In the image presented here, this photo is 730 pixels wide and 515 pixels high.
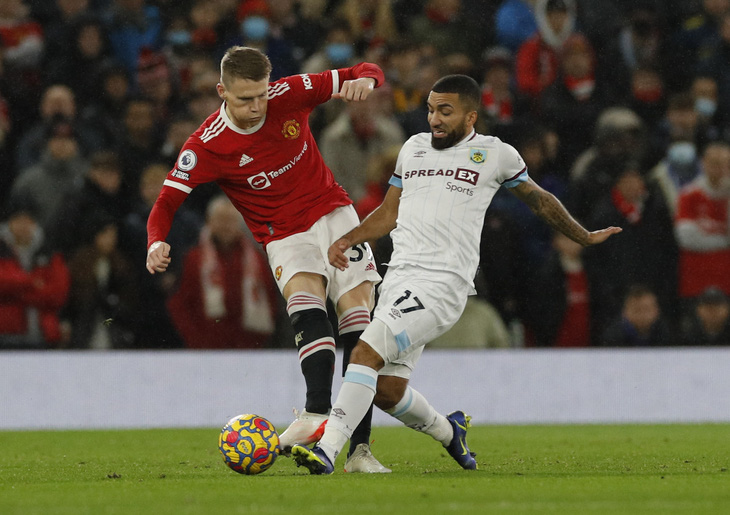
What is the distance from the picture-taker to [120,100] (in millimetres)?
11719

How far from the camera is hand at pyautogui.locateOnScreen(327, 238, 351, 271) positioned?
6152 mm

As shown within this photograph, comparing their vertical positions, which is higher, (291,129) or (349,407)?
(291,129)

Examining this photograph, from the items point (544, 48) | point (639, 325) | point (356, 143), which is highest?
point (544, 48)

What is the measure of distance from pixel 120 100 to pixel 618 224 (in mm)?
5066

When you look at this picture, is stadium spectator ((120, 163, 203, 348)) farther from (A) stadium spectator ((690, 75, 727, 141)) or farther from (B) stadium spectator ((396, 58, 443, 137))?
(A) stadium spectator ((690, 75, 727, 141))

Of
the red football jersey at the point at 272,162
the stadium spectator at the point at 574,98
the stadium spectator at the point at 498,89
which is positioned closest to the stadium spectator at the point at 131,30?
the stadium spectator at the point at 498,89

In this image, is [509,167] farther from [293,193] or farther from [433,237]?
[293,193]

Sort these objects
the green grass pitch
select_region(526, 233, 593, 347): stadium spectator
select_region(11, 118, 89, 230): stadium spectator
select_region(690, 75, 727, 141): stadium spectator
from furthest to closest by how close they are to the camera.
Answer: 1. select_region(690, 75, 727, 141): stadium spectator
2. select_region(526, 233, 593, 347): stadium spectator
3. select_region(11, 118, 89, 230): stadium spectator
4. the green grass pitch

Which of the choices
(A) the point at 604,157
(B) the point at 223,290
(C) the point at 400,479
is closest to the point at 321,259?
(C) the point at 400,479

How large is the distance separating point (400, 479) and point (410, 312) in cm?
82

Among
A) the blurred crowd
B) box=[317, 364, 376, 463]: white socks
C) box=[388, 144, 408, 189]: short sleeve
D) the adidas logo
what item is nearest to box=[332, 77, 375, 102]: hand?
box=[388, 144, 408, 189]: short sleeve

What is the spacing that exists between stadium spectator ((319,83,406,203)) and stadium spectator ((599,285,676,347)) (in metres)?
2.70

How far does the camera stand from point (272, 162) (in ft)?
21.7

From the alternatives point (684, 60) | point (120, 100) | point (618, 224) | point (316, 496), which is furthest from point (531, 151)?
point (316, 496)
